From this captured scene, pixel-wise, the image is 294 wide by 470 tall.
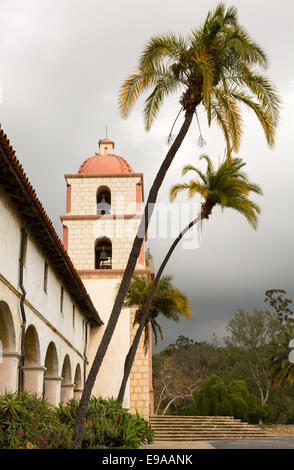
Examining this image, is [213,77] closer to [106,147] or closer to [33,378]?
[33,378]

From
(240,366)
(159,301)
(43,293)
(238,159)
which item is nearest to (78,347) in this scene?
(159,301)

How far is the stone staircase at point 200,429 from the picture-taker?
27.8m

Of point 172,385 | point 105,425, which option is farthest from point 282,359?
point 105,425

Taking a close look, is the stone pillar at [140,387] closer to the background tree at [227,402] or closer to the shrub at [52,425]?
the shrub at [52,425]

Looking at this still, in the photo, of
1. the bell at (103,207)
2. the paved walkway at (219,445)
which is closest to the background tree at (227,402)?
the bell at (103,207)

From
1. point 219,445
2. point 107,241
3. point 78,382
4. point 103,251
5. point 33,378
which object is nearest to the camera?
point 33,378

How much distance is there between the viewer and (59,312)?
20.1 metres

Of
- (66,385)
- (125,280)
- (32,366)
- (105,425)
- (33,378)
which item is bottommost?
(105,425)

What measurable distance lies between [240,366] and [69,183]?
30876 millimetres

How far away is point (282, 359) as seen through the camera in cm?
4222

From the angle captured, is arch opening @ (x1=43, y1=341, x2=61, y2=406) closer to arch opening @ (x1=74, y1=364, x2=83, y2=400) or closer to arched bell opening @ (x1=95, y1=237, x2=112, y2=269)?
arch opening @ (x1=74, y1=364, x2=83, y2=400)

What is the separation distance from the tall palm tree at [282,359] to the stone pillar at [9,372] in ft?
102

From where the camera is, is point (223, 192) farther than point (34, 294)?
Yes

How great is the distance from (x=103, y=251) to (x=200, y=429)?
9930mm
